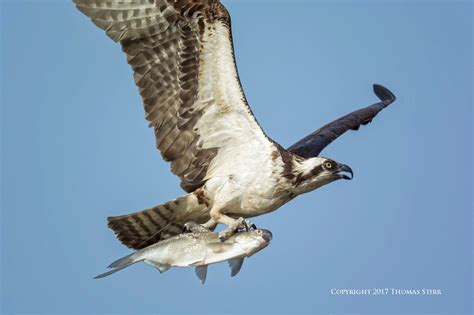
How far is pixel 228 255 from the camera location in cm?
832

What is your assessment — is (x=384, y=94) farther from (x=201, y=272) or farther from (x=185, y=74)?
(x=201, y=272)

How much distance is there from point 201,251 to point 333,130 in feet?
15.3

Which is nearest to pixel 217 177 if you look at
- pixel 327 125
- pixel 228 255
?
pixel 228 255

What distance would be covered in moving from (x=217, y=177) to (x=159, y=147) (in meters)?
0.74

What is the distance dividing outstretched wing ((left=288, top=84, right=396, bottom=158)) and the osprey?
5.10 feet

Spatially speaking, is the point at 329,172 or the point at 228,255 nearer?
the point at 228,255

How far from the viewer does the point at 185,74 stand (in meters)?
9.85

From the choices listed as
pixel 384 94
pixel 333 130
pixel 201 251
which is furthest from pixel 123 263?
pixel 384 94

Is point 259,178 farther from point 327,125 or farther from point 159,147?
point 327,125

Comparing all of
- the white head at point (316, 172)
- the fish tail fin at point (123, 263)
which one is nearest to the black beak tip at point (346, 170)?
the white head at point (316, 172)

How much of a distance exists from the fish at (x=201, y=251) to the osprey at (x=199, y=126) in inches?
31.7

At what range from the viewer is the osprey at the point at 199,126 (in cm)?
973

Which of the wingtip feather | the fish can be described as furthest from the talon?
the wingtip feather

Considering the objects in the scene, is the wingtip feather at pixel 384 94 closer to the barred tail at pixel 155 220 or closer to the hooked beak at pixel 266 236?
the barred tail at pixel 155 220
